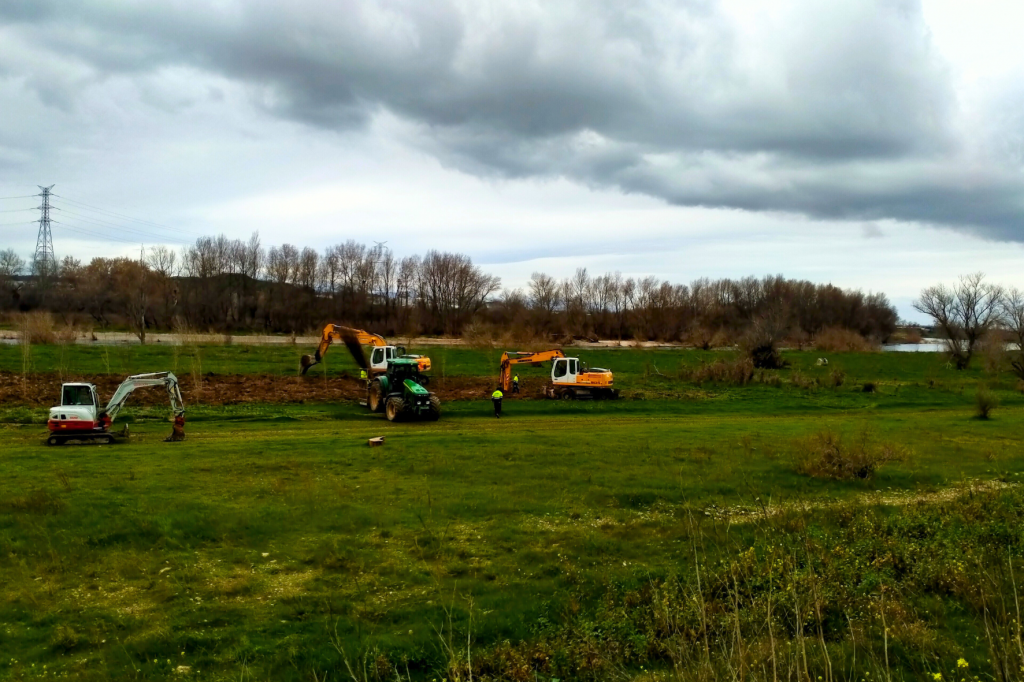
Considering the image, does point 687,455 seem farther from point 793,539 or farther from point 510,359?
point 510,359

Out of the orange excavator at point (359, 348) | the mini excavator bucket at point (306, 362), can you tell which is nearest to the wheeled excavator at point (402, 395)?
the orange excavator at point (359, 348)

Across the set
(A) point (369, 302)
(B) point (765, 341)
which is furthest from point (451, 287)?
(B) point (765, 341)

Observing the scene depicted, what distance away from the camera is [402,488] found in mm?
16188

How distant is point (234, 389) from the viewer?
123 feet

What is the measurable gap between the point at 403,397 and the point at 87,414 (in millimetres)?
11274

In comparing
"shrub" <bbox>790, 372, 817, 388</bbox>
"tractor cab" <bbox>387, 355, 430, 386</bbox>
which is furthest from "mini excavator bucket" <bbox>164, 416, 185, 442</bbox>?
"shrub" <bbox>790, 372, 817, 388</bbox>

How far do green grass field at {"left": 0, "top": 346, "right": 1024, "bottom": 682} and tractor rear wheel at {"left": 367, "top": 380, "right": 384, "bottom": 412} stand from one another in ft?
23.2

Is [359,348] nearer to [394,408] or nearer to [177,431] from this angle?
[394,408]

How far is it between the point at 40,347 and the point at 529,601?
54.2 meters

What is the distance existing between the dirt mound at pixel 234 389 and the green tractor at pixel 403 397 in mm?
4605

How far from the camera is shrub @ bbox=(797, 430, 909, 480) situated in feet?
57.8

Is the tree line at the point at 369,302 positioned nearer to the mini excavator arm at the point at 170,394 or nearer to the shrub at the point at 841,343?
the shrub at the point at 841,343

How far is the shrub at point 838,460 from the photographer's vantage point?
17.6 m

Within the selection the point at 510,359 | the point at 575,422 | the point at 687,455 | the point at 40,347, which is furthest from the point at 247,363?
the point at 687,455
